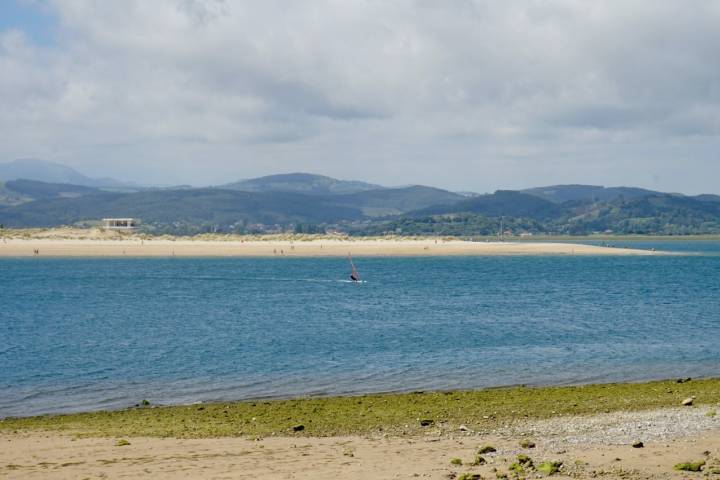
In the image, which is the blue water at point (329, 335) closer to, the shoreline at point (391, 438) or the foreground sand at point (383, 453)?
the shoreline at point (391, 438)

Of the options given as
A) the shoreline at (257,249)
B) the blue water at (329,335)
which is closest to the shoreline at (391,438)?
the blue water at (329,335)

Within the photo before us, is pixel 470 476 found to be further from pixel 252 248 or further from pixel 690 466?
pixel 252 248

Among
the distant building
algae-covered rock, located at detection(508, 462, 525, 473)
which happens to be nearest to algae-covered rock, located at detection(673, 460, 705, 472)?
algae-covered rock, located at detection(508, 462, 525, 473)

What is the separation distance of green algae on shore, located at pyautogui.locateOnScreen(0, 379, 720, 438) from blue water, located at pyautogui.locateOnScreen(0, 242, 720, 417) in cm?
184

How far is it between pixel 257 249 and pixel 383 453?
4498 inches

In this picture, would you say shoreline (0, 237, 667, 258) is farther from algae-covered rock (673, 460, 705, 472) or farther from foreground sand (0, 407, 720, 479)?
algae-covered rock (673, 460, 705, 472)

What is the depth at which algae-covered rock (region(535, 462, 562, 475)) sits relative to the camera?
1295 centimetres

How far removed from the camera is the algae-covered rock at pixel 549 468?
42.5 feet

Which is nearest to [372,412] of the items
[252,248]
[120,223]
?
[252,248]

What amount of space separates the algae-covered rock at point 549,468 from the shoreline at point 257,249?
10330 cm

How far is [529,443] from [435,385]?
854 cm

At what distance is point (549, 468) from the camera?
13023mm

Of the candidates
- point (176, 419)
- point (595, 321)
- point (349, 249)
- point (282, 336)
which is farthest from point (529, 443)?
point (349, 249)

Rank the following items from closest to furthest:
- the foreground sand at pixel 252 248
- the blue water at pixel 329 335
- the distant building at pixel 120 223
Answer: the blue water at pixel 329 335 < the foreground sand at pixel 252 248 < the distant building at pixel 120 223
